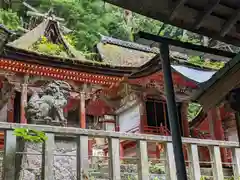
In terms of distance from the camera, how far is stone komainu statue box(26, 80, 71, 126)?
6.68 meters

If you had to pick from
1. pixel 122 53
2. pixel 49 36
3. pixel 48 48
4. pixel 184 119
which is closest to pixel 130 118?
pixel 184 119

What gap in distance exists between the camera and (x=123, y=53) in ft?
57.8

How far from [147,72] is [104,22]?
18.6 meters

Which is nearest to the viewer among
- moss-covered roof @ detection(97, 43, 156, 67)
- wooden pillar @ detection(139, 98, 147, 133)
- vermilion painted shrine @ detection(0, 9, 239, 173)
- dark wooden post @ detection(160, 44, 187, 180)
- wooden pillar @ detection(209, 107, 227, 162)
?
dark wooden post @ detection(160, 44, 187, 180)

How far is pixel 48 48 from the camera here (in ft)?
45.7

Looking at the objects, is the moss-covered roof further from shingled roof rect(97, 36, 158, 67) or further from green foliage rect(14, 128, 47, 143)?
green foliage rect(14, 128, 47, 143)

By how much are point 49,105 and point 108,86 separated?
777cm

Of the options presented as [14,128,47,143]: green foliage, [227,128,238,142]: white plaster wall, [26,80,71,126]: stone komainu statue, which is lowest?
[14,128,47,143]: green foliage

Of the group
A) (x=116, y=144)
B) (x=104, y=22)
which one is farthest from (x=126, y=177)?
(x=104, y=22)

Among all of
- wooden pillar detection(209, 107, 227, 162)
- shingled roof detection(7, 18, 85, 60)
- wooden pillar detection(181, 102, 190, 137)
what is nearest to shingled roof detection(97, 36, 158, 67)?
shingled roof detection(7, 18, 85, 60)

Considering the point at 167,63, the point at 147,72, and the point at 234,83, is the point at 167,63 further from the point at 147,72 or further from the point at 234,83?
the point at 147,72

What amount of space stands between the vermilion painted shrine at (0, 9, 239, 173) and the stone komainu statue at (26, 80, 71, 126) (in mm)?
4632

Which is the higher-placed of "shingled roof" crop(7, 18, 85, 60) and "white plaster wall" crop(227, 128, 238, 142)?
"shingled roof" crop(7, 18, 85, 60)

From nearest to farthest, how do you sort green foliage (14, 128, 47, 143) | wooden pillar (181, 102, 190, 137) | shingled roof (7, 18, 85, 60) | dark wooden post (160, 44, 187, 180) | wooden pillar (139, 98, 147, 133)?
1. dark wooden post (160, 44, 187, 180)
2. green foliage (14, 128, 47, 143)
3. shingled roof (7, 18, 85, 60)
4. wooden pillar (139, 98, 147, 133)
5. wooden pillar (181, 102, 190, 137)
